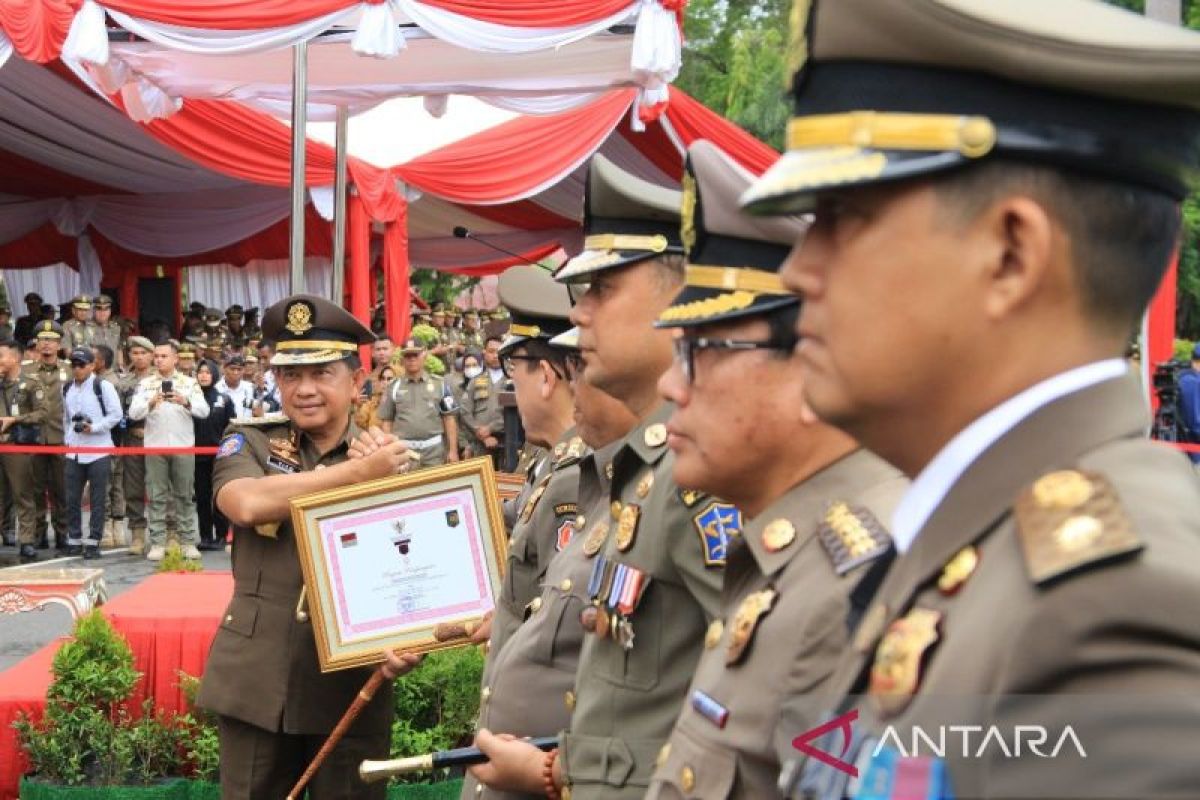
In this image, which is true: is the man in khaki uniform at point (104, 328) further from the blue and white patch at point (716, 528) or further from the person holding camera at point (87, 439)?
the blue and white patch at point (716, 528)

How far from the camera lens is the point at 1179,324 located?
3125cm

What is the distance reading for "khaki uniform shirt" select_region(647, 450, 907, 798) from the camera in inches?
74.4

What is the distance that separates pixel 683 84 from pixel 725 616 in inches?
1369

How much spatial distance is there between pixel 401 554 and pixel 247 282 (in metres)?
20.8

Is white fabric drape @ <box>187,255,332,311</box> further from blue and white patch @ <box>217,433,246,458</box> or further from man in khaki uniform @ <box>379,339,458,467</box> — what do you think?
blue and white patch @ <box>217,433,246,458</box>

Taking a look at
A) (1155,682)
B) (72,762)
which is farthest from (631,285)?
(72,762)

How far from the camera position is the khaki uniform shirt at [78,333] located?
16.4m

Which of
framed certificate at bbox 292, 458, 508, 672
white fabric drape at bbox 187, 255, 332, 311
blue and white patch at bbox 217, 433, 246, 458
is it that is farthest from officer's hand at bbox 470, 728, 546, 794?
white fabric drape at bbox 187, 255, 332, 311

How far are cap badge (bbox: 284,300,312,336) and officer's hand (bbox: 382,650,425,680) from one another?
1.08 m

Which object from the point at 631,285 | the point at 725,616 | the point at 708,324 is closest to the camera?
the point at 725,616

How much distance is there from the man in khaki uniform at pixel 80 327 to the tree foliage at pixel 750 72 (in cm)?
1096

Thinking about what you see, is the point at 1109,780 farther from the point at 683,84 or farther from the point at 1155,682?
the point at 683,84

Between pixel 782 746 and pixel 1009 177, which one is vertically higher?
pixel 1009 177

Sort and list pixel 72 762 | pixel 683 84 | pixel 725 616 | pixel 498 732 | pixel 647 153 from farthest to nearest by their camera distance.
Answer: pixel 683 84 < pixel 647 153 < pixel 72 762 < pixel 498 732 < pixel 725 616
